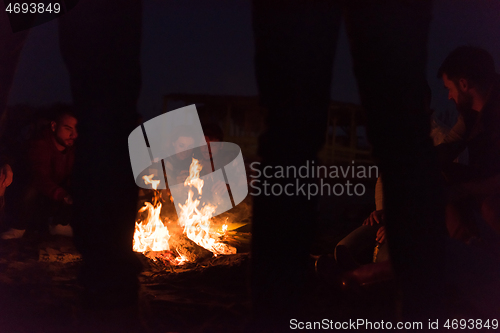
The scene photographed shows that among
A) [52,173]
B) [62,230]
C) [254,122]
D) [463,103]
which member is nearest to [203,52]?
[254,122]

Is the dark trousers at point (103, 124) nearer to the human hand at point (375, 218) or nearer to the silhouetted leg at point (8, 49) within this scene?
the silhouetted leg at point (8, 49)

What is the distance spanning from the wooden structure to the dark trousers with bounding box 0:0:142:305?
1.09ft

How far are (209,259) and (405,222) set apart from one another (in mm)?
1221

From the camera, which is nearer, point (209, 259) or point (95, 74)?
point (95, 74)

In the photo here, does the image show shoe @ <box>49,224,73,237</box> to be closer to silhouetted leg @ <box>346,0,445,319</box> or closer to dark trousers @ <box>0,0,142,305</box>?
dark trousers @ <box>0,0,142,305</box>

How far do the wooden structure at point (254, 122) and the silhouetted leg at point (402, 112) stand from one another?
96mm

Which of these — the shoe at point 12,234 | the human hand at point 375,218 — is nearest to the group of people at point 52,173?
the shoe at point 12,234

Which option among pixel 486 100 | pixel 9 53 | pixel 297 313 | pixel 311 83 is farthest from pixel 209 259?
pixel 486 100

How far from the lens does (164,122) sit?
1.85 metres

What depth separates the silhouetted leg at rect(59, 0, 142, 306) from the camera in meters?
1.86

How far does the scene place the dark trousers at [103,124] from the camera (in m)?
1.86

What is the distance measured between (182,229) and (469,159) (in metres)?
1.78

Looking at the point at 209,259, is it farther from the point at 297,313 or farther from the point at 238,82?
the point at 238,82

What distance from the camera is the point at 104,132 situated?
188cm
